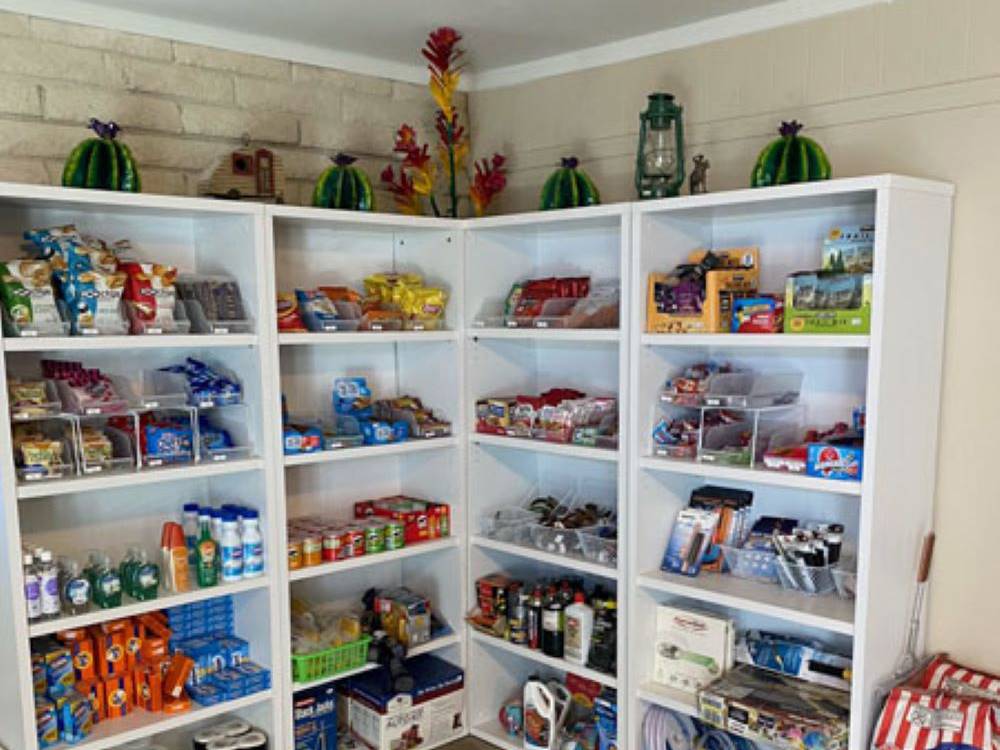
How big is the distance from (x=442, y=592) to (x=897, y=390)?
1.60 m

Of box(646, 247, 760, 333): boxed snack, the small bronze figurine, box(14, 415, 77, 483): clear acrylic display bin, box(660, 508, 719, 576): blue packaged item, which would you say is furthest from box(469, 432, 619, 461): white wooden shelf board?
box(14, 415, 77, 483): clear acrylic display bin

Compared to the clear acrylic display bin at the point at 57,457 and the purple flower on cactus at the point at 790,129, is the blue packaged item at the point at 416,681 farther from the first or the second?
the purple flower on cactus at the point at 790,129

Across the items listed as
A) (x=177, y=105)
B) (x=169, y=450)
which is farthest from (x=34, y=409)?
(x=177, y=105)

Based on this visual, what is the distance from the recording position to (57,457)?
210 centimetres

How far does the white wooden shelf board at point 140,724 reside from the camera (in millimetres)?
2156

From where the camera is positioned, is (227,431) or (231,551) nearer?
(231,551)

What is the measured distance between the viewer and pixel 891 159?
2201 millimetres

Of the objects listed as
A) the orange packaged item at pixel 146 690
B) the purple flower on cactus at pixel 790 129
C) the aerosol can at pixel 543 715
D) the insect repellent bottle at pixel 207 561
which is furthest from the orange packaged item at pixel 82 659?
the purple flower on cactus at pixel 790 129

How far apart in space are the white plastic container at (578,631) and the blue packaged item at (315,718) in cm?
71

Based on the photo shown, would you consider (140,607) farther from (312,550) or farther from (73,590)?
(312,550)

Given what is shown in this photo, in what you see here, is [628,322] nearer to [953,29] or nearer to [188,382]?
[953,29]

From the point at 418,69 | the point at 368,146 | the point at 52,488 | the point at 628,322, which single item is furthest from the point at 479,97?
the point at 52,488

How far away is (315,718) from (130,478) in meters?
0.94

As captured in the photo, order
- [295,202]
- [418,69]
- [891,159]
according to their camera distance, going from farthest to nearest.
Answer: [418,69] → [295,202] → [891,159]
